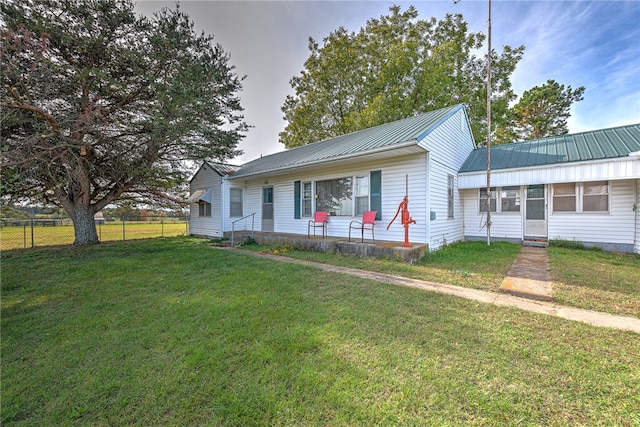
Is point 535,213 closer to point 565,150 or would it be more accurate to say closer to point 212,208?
point 565,150

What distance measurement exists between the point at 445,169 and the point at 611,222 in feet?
15.0

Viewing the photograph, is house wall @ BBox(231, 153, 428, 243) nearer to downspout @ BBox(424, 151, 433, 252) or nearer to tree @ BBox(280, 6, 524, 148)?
downspout @ BBox(424, 151, 433, 252)

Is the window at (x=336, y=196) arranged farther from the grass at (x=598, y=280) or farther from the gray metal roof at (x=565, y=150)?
the grass at (x=598, y=280)

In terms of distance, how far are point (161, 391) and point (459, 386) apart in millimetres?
2219

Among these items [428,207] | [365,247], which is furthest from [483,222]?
[365,247]

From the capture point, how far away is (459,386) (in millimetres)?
1917

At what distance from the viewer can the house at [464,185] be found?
698 cm

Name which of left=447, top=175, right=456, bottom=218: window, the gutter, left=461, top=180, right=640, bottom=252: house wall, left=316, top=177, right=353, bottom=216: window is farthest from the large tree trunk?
left=461, top=180, right=640, bottom=252: house wall

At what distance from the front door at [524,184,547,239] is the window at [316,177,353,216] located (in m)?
5.84

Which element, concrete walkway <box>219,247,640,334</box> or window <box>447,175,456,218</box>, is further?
window <box>447,175,456,218</box>

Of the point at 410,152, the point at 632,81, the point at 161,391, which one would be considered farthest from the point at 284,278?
the point at 632,81

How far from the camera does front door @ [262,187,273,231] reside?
1127 cm

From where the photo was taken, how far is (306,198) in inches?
384

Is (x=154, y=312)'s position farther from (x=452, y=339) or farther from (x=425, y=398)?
(x=452, y=339)
